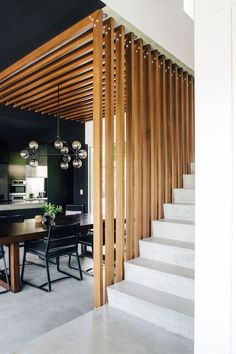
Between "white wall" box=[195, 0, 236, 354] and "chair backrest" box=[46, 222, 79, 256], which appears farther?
"chair backrest" box=[46, 222, 79, 256]

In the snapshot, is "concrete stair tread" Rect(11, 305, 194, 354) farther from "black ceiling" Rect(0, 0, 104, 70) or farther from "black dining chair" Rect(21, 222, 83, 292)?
"black ceiling" Rect(0, 0, 104, 70)

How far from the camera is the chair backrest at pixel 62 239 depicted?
365cm

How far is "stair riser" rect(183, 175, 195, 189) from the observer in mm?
3922

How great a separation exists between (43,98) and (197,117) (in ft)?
15.6

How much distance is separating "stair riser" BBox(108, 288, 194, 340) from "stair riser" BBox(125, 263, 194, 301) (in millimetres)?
283

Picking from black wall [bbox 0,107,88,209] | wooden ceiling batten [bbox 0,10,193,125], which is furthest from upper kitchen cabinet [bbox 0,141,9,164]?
wooden ceiling batten [bbox 0,10,193,125]

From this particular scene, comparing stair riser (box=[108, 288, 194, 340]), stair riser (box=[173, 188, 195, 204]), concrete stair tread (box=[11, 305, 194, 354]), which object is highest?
stair riser (box=[173, 188, 195, 204])

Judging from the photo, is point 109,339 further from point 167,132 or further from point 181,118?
point 181,118

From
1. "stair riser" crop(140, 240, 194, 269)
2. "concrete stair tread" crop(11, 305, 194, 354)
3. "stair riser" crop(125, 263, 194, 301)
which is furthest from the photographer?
"stair riser" crop(140, 240, 194, 269)

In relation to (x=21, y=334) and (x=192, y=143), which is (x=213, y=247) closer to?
(x=21, y=334)

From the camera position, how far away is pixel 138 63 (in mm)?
3258

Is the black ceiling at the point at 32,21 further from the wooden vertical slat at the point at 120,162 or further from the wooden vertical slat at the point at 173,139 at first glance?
the wooden vertical slat at the point at 173,139

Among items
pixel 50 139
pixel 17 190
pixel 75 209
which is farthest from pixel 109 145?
pixel 17 190

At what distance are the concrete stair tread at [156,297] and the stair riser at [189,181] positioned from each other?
1.81m
